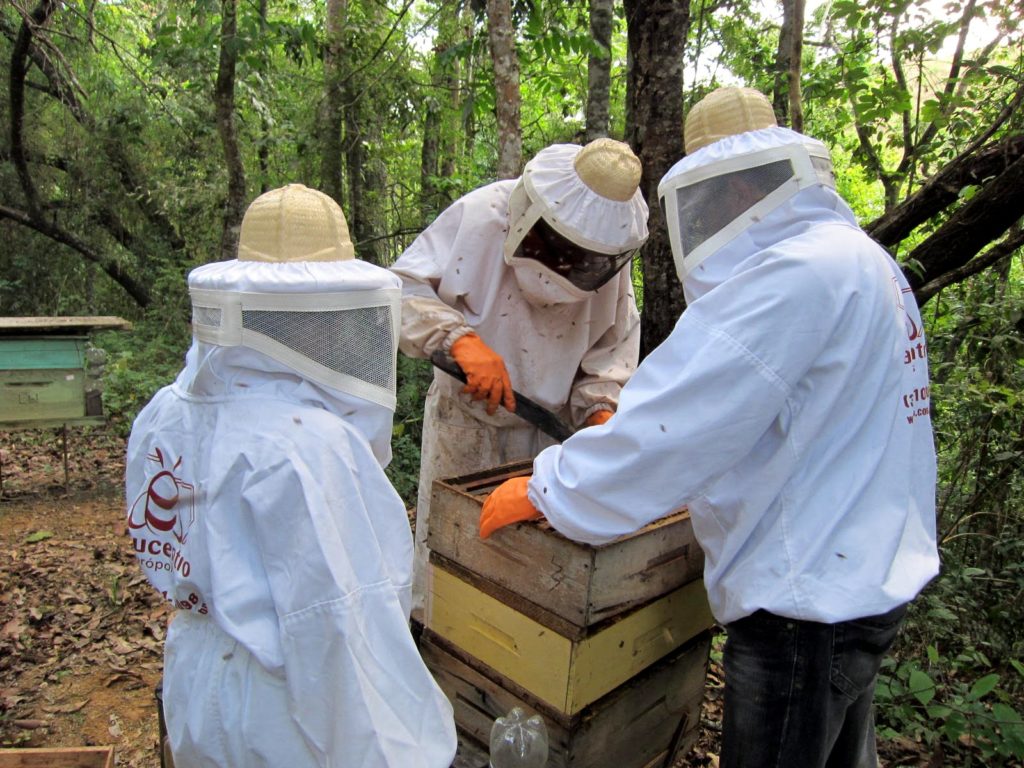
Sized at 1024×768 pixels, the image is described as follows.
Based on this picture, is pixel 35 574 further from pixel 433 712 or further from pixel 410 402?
pixel 433 712

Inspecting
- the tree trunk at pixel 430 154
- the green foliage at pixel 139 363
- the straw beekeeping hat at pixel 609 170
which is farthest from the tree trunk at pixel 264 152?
the straw beekeeping hat at pixel 609 170

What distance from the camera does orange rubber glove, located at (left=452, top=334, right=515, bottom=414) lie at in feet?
8.16

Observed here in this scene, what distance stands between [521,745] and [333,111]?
6242mm

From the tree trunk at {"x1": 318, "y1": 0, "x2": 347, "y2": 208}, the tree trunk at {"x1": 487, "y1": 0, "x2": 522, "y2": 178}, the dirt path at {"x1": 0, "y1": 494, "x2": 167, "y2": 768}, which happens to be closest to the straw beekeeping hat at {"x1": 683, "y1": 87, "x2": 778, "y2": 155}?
the tree trunk at {"x1": 487, "y1": 0, "x2": 522, "y2": 178}

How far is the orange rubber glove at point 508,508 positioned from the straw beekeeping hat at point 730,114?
1.02 m

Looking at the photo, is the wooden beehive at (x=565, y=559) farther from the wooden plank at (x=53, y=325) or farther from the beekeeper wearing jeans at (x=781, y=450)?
the wooden plank at (x=53, y=325)

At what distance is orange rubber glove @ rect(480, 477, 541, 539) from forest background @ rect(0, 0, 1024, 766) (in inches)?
64.8

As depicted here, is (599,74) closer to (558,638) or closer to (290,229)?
(290,229)

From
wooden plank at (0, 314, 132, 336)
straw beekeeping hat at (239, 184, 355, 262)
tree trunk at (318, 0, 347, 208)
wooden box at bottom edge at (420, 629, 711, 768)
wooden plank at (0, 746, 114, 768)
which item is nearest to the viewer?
straw beekeeping hat at (239, 184, 355, 262)

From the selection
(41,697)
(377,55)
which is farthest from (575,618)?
(377,55)

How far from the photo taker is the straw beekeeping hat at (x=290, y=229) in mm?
1420

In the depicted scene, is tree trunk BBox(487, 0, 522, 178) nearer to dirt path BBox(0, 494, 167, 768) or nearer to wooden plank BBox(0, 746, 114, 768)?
dirt path BBox(0, 494, 167, 768)

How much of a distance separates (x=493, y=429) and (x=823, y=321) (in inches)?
60.9

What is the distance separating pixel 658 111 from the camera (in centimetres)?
303
